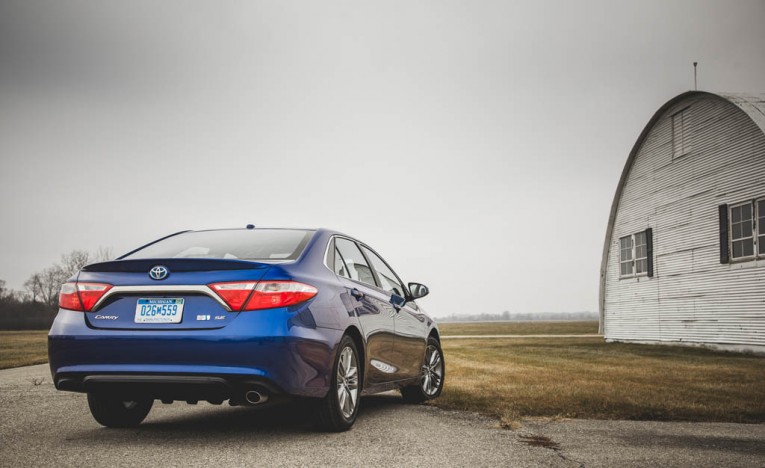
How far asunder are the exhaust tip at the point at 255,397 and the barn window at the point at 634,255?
2023 centimetres

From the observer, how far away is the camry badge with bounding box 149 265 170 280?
4.88 metres

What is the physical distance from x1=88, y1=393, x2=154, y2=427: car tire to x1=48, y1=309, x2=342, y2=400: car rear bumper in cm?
78

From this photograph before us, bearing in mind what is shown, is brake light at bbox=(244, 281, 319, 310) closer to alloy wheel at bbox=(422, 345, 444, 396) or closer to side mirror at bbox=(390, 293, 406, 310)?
side mirror at bbox=(390, 293, 406, 310)

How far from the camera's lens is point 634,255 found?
24156mm

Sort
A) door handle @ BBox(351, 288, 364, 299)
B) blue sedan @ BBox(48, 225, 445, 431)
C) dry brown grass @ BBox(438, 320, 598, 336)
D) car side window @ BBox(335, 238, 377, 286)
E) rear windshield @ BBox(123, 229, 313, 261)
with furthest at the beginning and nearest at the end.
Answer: dry brown grass @ BBox(438, 320, 598, 336) < car side window @ BBox(335, 238, 377, 286) < door handle @ BBox(351, 288, 364, 299) < rear windshield @ BBox(123, 229, 313, 261) < blue sedan @ BBox(48, 225, 445, 431)

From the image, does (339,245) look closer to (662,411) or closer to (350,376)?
(350,376)

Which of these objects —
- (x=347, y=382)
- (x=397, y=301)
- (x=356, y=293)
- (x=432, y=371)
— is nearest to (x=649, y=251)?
(x=432, y=371)

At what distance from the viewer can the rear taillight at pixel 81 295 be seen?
4957 mm

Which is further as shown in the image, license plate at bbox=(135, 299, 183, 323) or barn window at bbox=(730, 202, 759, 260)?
barn window at bbox=(730, 202, 759, 260)

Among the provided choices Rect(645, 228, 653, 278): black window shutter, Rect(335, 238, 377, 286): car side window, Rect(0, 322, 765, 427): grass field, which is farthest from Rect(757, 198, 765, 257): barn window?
Rect(335, 238, 377, 286): car side window

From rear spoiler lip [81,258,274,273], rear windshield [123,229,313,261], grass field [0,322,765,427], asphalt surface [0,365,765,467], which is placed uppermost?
rear windshield [123,229,313,261]

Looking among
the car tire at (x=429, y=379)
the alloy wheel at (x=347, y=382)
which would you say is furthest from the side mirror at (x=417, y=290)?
the alloy wheel at (x=347, y=382)

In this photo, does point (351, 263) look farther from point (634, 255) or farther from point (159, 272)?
point (634, 255)

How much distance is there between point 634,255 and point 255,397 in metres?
21.5
